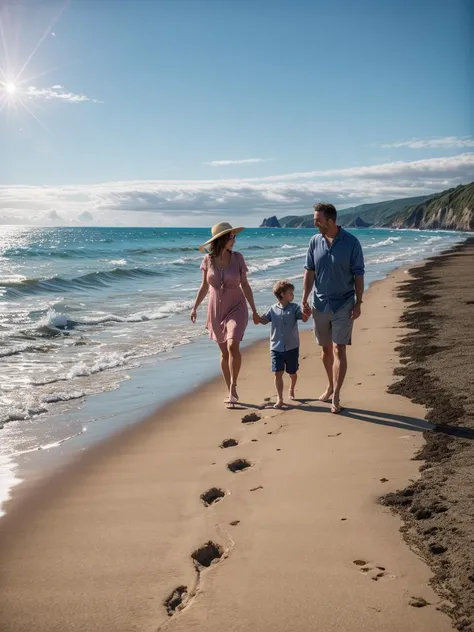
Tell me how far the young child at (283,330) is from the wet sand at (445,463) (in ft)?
3.65

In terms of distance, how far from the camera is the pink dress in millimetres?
5859

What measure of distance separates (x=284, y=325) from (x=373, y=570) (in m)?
3.23

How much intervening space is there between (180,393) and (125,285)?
15946mm

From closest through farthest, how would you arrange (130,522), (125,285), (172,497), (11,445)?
1. (130,522)
2. (172,497)
3. (11,445)
4. (125,285)

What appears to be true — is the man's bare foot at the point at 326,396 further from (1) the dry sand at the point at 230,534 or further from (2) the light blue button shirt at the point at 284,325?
(2) the light blue button shirt at the point at 284,325

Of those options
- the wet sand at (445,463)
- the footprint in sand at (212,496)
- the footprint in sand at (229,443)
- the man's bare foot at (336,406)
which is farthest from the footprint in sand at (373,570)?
the man's bare foot at (336,406)

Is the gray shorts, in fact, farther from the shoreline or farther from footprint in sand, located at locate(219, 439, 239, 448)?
→ the shoreline

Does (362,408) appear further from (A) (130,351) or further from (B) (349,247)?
(A) (130,351)

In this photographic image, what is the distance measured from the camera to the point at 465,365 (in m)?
6.38

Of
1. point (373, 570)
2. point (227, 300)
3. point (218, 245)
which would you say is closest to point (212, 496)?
point (373, 570)

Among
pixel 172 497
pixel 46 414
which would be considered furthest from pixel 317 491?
pixel 46 414

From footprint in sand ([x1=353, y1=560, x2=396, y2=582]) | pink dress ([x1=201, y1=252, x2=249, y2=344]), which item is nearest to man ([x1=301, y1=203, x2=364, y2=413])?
pink dress ([x1=201, y1=252, x2=249, y2=344])

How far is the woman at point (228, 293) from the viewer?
5840mm

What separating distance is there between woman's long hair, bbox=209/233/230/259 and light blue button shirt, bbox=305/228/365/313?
937 millimetres
